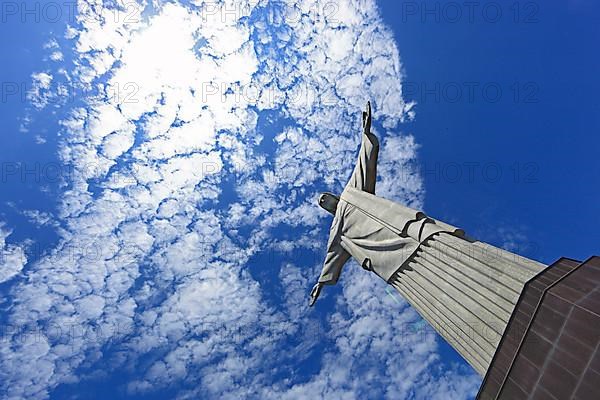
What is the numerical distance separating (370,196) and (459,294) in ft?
16.2

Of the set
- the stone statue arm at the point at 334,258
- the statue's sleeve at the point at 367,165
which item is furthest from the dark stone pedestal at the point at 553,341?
the stone statue arm at the point at 334,258

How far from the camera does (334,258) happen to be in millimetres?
12984

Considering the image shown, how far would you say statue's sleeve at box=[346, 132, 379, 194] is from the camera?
11.5 m

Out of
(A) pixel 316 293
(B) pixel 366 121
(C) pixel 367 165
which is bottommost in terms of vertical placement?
(A) pixel 316 293

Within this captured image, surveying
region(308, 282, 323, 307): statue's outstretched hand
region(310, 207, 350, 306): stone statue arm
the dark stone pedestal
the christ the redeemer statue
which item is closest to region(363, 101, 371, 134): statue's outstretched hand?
the christ the redeemer statue

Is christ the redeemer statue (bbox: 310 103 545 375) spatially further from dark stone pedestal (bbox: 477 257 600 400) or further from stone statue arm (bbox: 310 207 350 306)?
stone statue arm (bbox: 310 207 350 306)

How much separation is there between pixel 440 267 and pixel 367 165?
5265 mm

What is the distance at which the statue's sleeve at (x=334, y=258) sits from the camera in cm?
1277

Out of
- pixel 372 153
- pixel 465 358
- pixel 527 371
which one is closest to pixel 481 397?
→ pixel 527 371

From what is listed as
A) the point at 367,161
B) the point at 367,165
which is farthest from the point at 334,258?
the point at 367,161

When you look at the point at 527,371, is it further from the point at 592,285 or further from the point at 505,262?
the point at 505,262

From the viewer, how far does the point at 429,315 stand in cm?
752

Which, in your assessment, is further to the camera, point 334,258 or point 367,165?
point 334,258

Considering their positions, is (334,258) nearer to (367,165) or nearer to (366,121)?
(367,165)
